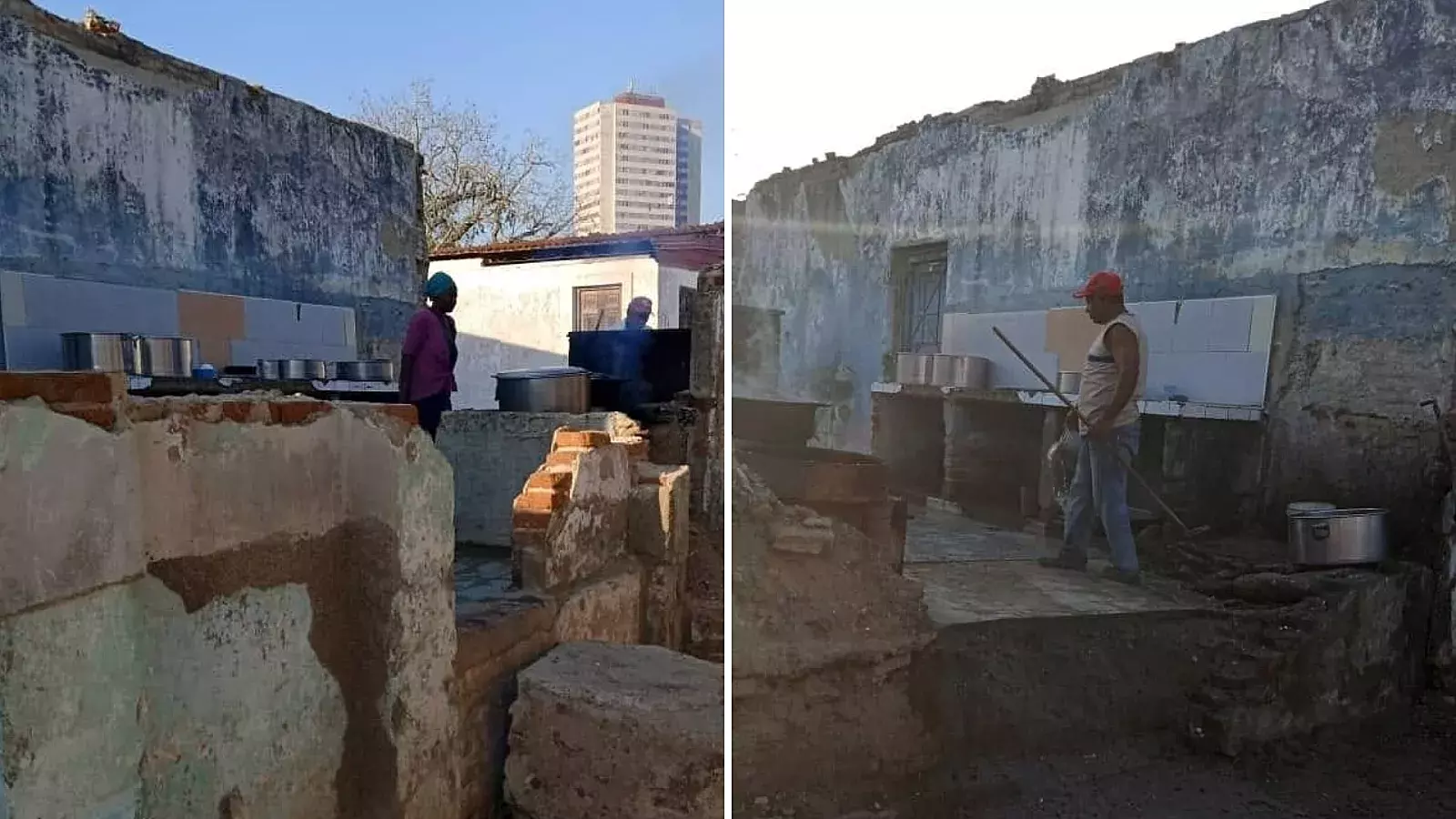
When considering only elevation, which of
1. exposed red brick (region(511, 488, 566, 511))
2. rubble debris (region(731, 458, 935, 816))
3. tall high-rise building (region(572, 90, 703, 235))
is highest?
tall high-rise building (region(572, 90, 703, 235))

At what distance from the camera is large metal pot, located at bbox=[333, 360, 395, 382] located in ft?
20.7

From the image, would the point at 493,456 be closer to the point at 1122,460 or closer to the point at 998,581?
the point at 998,581

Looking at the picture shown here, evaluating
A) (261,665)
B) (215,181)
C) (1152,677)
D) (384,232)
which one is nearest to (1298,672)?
(1152,677)

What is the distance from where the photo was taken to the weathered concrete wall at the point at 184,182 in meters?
4.82

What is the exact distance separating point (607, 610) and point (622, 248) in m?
6.29

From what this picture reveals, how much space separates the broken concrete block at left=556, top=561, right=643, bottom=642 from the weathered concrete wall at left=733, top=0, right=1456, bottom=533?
126 centimetres

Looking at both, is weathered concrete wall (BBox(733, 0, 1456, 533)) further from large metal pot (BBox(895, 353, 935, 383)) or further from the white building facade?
the white building facade

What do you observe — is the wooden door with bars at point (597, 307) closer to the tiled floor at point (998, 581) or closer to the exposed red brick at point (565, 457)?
the exposed red brick at point (565, 457)

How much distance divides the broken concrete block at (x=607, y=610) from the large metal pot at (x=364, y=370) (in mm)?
3930

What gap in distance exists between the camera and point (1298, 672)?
200 centimetres

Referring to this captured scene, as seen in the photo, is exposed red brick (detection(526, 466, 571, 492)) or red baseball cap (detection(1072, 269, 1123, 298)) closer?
red baseball cap (detection(1072, 269, 1123, 298))

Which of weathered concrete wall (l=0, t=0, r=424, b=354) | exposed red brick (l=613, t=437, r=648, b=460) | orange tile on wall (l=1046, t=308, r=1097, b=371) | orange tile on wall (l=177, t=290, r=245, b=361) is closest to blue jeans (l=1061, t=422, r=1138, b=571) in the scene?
orange tile on wall (l=1046, t=308, r=1097, b=371)

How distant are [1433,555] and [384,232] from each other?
25.3 ft

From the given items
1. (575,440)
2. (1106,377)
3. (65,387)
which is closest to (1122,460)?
(1106,377)
